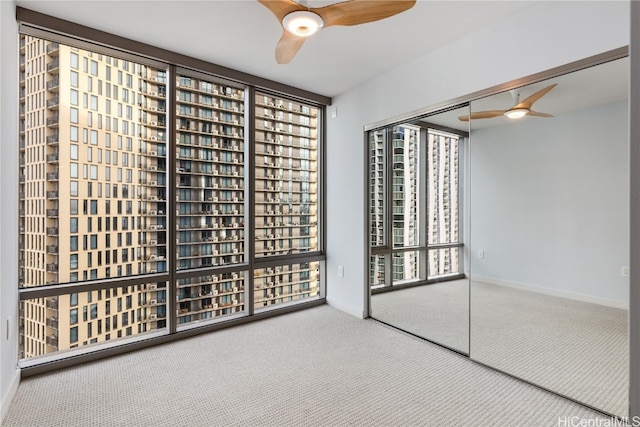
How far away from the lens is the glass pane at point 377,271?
3564 mm

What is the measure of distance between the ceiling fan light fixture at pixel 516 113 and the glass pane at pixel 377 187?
126 centimetres

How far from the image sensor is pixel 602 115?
6.68 ft

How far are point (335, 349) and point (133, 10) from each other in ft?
9.45

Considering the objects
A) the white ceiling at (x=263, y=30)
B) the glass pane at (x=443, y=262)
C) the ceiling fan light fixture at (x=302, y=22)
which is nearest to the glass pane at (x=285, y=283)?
the glass pane at (x=443, y=262)

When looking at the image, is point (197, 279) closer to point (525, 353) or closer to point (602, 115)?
point (525, 353)

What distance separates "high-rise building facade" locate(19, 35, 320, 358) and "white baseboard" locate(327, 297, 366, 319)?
15.2 inches

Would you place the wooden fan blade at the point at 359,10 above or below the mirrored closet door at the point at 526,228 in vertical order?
above

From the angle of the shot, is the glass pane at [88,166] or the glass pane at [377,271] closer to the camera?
the glass pane at [88,166]

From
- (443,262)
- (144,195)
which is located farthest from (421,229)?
(144,195)

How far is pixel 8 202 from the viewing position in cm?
210

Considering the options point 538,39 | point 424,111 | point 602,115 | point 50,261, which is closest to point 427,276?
point 424,111

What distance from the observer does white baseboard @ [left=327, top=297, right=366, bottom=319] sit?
3.65 meters

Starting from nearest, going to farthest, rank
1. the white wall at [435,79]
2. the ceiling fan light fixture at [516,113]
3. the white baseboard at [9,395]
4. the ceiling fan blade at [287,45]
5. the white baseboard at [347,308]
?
the white baseboard at [9,395]
the white wall at [435,79]
the ceiling fan blade at [287,45]
the ceiling fan light fixture at [516,113]
the white baseboard at [347,308]

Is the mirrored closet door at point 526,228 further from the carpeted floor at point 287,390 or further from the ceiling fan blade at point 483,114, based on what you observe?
the carpeted floor at point 287,390
